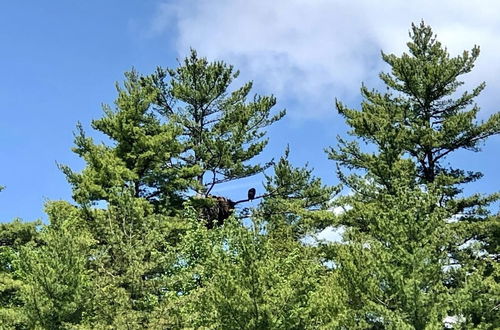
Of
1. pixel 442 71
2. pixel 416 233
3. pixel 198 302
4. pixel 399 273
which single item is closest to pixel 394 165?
pixel 442 71

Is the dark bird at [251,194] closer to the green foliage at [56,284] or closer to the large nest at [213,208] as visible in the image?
the large nest at [213,208]

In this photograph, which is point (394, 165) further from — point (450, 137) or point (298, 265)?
point (298, 265)

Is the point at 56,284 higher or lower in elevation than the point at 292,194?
lower

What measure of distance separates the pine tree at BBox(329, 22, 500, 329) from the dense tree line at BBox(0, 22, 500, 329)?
2.2 inches

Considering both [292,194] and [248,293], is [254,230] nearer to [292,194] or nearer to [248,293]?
[248,293]

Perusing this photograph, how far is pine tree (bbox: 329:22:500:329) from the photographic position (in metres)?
15.2

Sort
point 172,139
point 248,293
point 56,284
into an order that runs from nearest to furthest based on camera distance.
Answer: point 248,293 → point 56,284 → point 172,139

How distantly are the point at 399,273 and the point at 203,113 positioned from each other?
61.8ft

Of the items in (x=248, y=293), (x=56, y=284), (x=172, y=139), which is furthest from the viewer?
(x=172, y=139)

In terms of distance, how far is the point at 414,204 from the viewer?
16.7 meters

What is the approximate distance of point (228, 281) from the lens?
46.7 ft

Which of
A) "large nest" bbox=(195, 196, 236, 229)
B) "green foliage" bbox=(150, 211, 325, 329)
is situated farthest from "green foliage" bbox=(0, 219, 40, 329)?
"green foliage" bbox=(150, 211, 325, 329)

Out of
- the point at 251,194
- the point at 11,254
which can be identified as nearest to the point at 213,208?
the point at 251,194

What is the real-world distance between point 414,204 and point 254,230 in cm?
443
